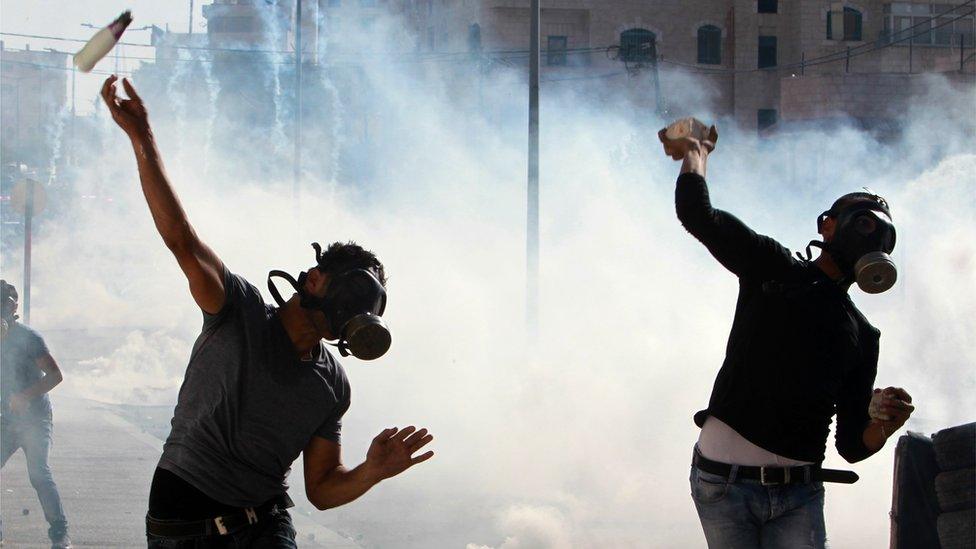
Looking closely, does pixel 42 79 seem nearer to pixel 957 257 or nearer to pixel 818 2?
pixel 818 2

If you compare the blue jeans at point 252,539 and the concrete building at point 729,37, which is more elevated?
the concrete building at point 729,37

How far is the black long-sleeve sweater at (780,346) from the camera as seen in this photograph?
11.0 feet

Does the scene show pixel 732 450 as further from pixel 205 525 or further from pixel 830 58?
pixel 830 58

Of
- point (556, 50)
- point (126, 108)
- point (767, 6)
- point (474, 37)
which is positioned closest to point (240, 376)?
point (126, 108)

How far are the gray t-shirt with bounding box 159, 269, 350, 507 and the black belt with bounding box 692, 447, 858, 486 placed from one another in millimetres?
1096

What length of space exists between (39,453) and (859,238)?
4.97m

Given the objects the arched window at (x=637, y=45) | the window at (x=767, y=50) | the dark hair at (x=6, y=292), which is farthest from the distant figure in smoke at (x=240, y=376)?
the window at (x=767, y=50)

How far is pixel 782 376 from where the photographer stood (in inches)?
133

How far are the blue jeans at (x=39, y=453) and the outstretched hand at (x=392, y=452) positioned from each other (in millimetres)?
3976

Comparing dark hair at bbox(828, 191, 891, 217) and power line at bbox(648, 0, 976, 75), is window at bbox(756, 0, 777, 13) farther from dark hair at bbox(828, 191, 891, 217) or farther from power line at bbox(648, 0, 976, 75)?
dark hair at bbox(828, 191, 891, 217)

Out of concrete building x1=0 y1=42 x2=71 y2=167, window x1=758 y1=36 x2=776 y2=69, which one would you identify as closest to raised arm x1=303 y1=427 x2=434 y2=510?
concrete building x1=0 y1=42 x2=71 y2=167

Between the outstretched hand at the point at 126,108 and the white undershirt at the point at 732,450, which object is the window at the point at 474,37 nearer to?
the white undershirt at the point at 732,450

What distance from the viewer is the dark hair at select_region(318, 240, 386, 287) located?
3.23m

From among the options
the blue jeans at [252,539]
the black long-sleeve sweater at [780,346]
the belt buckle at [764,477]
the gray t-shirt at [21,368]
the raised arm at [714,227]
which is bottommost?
the blue jeans at [252,539]
